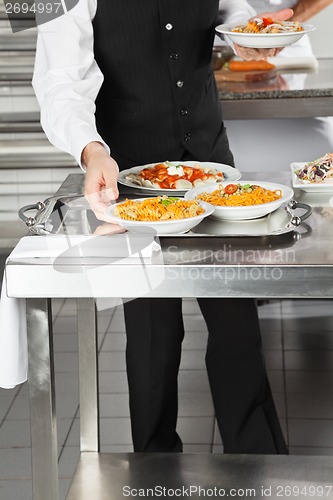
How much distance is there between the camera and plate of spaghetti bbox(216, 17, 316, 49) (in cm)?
215

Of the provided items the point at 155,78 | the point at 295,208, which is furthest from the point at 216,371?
the point at 155,78

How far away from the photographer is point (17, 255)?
1644 mm

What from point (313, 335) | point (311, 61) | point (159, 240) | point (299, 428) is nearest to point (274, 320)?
point (313, 335)

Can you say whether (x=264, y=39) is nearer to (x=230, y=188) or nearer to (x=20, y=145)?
(x=230, y=188)

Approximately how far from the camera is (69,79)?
212cm

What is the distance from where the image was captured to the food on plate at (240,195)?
1.80m

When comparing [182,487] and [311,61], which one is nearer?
[182,487]

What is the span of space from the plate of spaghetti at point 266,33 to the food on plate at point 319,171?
343mm

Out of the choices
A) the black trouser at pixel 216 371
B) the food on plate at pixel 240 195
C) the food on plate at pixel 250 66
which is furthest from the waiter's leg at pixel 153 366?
the food on plate at pixel 250 66

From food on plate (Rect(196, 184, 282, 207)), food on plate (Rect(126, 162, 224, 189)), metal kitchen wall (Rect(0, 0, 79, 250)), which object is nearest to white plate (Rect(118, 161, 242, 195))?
food on plate (Rect(126, 162, 224, 189))

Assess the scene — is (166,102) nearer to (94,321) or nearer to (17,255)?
(94,321)

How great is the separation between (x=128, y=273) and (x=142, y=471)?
2.96 ft

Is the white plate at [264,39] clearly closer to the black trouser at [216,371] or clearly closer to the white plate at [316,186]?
the white plate at [316,186]

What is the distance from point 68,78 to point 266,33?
20.5 inches
